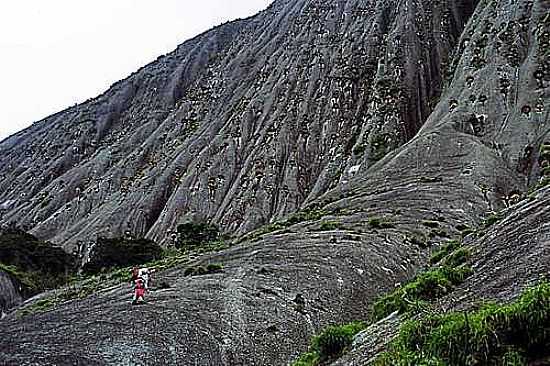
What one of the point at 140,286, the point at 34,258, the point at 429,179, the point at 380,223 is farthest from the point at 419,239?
the point at 34,258

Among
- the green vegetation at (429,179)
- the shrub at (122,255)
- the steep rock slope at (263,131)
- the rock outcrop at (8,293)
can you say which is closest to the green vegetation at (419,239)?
the green vegetation at (429,179)

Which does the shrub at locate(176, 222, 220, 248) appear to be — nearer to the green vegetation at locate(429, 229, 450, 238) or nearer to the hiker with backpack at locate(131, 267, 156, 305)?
the green vegetation at locate(429, 229, 450, 238)

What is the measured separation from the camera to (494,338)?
7832mm

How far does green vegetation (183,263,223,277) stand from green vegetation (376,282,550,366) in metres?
21.4

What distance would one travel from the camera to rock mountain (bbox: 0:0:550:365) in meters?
20.6

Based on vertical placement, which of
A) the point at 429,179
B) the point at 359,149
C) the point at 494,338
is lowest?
the point at 429,179

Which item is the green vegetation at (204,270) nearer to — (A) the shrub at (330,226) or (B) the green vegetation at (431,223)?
(A) the shrub at (330,226)

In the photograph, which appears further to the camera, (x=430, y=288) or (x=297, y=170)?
(x=297, y=170)

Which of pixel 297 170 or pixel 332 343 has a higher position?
pixel 332 343

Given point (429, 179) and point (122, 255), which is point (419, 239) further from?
point (122, 255)

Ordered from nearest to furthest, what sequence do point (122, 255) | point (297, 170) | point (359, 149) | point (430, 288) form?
point (430, 288) → point (122, 255) → point (359, 149) → point (297, 170)

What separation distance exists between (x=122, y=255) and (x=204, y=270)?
35.0 meters

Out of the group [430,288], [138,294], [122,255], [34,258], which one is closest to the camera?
[430,288]

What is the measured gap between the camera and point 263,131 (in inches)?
3482
